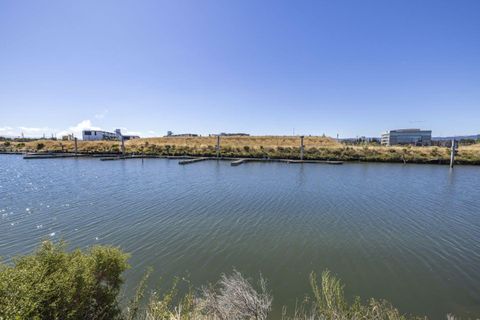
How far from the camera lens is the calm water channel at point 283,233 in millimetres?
7254

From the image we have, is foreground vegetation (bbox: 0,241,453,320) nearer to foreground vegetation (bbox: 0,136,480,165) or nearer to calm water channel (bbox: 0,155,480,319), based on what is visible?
calm water channel (bbox: 0,155,480,319)

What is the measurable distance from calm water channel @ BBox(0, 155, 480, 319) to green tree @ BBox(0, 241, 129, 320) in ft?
8.41

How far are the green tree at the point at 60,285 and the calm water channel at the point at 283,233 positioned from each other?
101 inches

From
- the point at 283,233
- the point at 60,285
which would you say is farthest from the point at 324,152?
the point at 60,285

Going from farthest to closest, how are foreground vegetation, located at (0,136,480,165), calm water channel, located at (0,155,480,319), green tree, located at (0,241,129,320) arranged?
foreground vegetation, located at (0,136,480,165) < calm water channel, located at (0,155,480,319) < green tree, located at (0,241,129,320)

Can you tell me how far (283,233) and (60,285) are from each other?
837cm

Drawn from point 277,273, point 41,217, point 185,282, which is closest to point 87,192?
point 41,217

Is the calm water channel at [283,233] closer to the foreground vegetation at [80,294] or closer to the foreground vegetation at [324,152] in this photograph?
the foreground vegetation at [80,294]

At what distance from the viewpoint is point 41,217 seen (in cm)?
1234

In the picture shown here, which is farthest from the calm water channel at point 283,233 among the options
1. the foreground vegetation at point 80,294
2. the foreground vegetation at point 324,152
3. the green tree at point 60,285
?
the foreground vegetation at point 324,152

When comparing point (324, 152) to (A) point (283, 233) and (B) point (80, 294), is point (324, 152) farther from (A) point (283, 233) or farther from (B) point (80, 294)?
(B) point (80, 294)

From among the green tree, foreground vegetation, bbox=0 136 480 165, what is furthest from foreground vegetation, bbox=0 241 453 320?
foreground vegetation, bbox=0 136 480 165

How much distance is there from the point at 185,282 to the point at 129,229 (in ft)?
16.2

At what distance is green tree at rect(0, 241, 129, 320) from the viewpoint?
3099 millimetres
